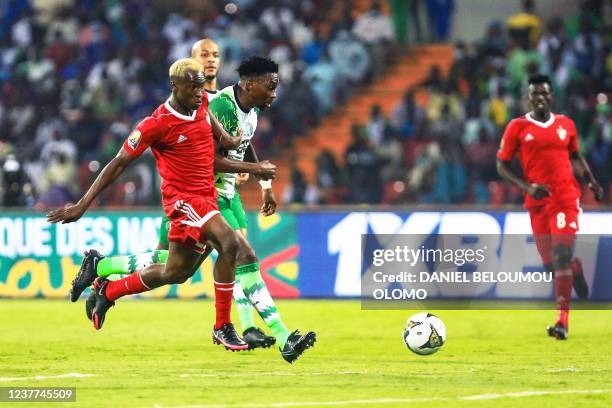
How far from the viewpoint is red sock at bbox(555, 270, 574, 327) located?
1299 cm

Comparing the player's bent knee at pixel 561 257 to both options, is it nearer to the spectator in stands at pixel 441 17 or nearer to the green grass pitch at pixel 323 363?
the green grass pitch at pixel 323 363

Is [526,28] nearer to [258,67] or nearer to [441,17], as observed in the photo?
[441,17]

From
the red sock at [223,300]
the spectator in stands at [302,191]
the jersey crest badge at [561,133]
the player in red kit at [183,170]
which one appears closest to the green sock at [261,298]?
the red sock at [223,300]

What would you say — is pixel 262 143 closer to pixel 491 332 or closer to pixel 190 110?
pixel 491 332

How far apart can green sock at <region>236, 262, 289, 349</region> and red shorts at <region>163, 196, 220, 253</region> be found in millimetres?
583

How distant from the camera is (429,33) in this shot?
2553 centimetres

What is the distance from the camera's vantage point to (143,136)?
10211 millimetres

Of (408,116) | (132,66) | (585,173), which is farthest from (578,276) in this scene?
(132,66)

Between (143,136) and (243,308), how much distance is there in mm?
2083

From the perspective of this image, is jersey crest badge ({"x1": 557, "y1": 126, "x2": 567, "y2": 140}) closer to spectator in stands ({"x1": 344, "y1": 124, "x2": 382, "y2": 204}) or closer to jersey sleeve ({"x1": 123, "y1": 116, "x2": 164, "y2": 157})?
jersey sleeve ({"x1": 123, "y1": 116, "x2": 164, "y2": 157})

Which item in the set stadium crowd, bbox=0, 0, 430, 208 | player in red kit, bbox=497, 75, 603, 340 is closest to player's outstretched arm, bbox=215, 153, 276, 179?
player in red kit, bbox=497, 75, 603, 340

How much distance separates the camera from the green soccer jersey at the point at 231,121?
11305 millimetres

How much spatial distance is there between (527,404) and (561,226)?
189 inches

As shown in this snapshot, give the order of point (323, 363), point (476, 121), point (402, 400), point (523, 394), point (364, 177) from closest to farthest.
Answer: point (402, 400)
point (523, 394)
point (323, 363)
point (364, 177)
point (476, 121)
